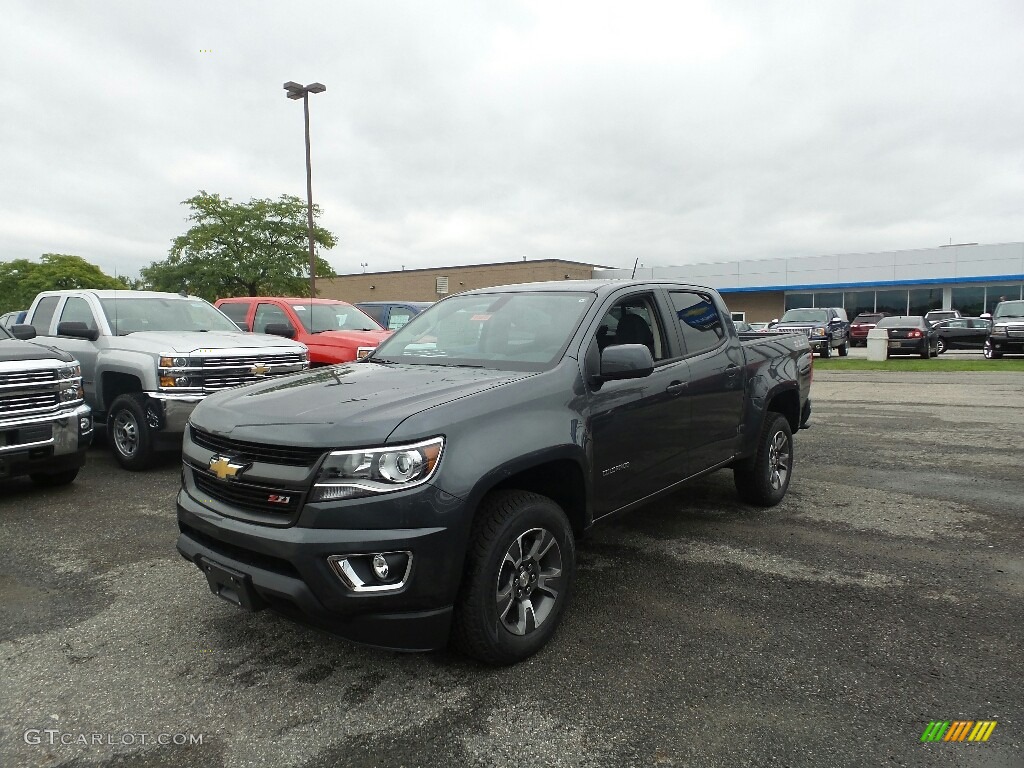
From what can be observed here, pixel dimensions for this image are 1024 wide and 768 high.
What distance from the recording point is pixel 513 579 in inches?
124

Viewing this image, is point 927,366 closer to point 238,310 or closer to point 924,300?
point 238,310

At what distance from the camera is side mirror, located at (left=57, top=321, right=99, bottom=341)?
746 centimetres

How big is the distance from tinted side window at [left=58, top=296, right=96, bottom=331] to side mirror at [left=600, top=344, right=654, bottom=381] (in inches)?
265

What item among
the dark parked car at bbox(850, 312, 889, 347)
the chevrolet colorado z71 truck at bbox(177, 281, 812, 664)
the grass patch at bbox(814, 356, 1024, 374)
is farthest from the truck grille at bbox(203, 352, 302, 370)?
the dark parked car at bbox(850, 312, 889, 347)

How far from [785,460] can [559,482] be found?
3104 mm

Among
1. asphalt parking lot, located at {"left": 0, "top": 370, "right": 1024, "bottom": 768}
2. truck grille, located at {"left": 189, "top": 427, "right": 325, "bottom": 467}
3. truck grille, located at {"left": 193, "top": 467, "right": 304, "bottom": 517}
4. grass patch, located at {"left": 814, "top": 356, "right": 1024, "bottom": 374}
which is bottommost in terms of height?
asphalt parking lot, located at {"left": 0, "top": 370, "right": 1024, "bottom": 768}

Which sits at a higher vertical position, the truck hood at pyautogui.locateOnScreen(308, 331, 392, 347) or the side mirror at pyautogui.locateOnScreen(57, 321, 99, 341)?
the side mirror at pyautogui.locateOnScreen(57, 321, 99, 341)

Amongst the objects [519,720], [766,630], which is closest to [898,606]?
[766,630]

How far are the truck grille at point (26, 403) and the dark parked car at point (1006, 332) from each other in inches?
954

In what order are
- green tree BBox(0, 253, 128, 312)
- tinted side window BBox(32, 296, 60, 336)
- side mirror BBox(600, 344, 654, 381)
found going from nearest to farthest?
side mirror BBox(600, 344, 654, 381) → tinted side window BBox(32, 296, 60, 336) → green tree BBox(0, 253, 128, 312)

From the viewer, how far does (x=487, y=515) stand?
3.05m

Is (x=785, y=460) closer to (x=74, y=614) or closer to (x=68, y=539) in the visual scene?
(x=74, y=614)

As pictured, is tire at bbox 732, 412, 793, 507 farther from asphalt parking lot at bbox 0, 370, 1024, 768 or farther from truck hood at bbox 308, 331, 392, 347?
truck hood at bbox 308, 331, 392, 347

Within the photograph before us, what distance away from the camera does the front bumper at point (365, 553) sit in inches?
108
